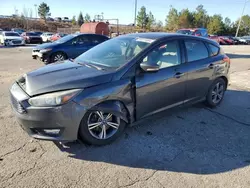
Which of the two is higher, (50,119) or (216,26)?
(50,119)

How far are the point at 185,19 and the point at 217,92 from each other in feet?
197

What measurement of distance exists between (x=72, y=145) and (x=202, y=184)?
5.99 ft

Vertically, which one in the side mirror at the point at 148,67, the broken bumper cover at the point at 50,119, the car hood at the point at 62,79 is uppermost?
the side mirror at the point at 148,67

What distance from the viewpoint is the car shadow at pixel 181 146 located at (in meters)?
2.93

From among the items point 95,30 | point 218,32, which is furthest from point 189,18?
point 95,30

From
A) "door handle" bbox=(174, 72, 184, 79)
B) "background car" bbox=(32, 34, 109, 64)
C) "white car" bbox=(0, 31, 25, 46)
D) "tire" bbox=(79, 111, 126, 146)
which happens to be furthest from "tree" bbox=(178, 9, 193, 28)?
"tire" bbox=(79, 111, 126, 146)

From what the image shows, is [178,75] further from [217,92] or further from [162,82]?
[217,92]

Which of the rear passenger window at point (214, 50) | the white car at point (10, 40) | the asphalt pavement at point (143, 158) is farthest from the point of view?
the white car at point (10, 40)

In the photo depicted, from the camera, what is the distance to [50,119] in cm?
278

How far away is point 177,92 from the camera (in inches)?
156

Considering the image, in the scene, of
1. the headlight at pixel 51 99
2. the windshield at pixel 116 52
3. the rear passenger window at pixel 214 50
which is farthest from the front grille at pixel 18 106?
the rear passenger window at pixel 214 50

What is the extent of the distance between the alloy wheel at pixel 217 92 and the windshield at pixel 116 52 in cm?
210

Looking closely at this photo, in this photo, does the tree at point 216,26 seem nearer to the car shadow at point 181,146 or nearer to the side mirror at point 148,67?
the car shadow at point 181,146

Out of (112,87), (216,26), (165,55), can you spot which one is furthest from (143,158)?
(216,26)
